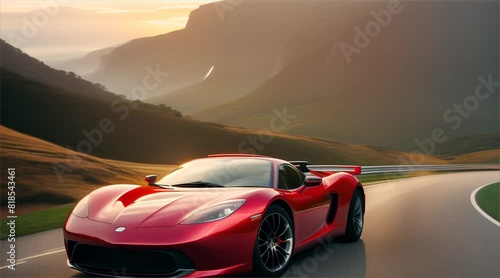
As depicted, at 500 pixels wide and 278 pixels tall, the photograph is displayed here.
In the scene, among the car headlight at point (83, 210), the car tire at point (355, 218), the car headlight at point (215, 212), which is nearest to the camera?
the car headlight at point (215, 212)

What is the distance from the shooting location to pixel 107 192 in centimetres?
719

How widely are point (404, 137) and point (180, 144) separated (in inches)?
5015

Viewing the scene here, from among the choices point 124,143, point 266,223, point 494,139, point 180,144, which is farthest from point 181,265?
point 494,139

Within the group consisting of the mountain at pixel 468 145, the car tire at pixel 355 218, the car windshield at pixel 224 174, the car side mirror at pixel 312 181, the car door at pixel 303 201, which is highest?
the car windshield at pixel 224 174

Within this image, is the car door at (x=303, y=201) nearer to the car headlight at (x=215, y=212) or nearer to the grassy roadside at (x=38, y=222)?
the car headlight at (x=215, y=212)

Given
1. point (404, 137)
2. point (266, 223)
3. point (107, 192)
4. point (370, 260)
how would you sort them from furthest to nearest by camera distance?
point (404, 137), point (370, 260), point (107, 192), point (266, 223)

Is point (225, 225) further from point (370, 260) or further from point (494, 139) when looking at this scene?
point (494, 139)

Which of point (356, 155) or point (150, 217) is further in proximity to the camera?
point (356, 155)

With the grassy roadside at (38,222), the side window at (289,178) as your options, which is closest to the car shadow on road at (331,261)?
the side window at (289,178)

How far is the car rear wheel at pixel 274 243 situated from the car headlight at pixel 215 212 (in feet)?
1.08

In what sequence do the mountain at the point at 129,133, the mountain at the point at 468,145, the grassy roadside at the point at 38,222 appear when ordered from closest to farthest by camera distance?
the grassy roadside at the point at 38,222 < the mountain at the point at 129,133 < the mountain at the point at 468,145

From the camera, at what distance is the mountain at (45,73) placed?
426 feet

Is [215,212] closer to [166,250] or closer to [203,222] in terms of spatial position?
[203,222]

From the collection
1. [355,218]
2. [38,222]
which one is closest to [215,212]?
[355,218]
